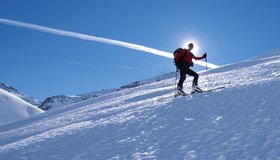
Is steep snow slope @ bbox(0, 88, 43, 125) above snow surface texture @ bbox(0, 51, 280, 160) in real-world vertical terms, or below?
below

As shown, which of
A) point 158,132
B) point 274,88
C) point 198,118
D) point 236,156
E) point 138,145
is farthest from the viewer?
point 274,88

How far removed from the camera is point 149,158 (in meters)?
7.54

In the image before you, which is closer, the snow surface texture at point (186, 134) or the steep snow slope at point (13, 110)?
the snow surface texture at point (186, 134)

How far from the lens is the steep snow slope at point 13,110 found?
6594 centimetres

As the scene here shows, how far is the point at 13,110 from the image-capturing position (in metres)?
70.4

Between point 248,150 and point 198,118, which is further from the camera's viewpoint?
point 198,118

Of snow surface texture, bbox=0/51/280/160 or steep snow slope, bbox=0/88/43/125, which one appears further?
steep snow slope, bbox=0/88/43/125

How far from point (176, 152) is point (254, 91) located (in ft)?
19.6

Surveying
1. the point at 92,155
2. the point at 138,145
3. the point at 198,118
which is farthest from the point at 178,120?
the point at 92,155

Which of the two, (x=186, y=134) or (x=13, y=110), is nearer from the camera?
(x=186, y=134)

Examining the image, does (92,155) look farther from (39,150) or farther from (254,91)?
(254,91)

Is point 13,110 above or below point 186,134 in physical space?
below

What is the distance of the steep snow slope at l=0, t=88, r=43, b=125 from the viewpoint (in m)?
65.9

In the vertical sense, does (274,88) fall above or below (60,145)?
above
